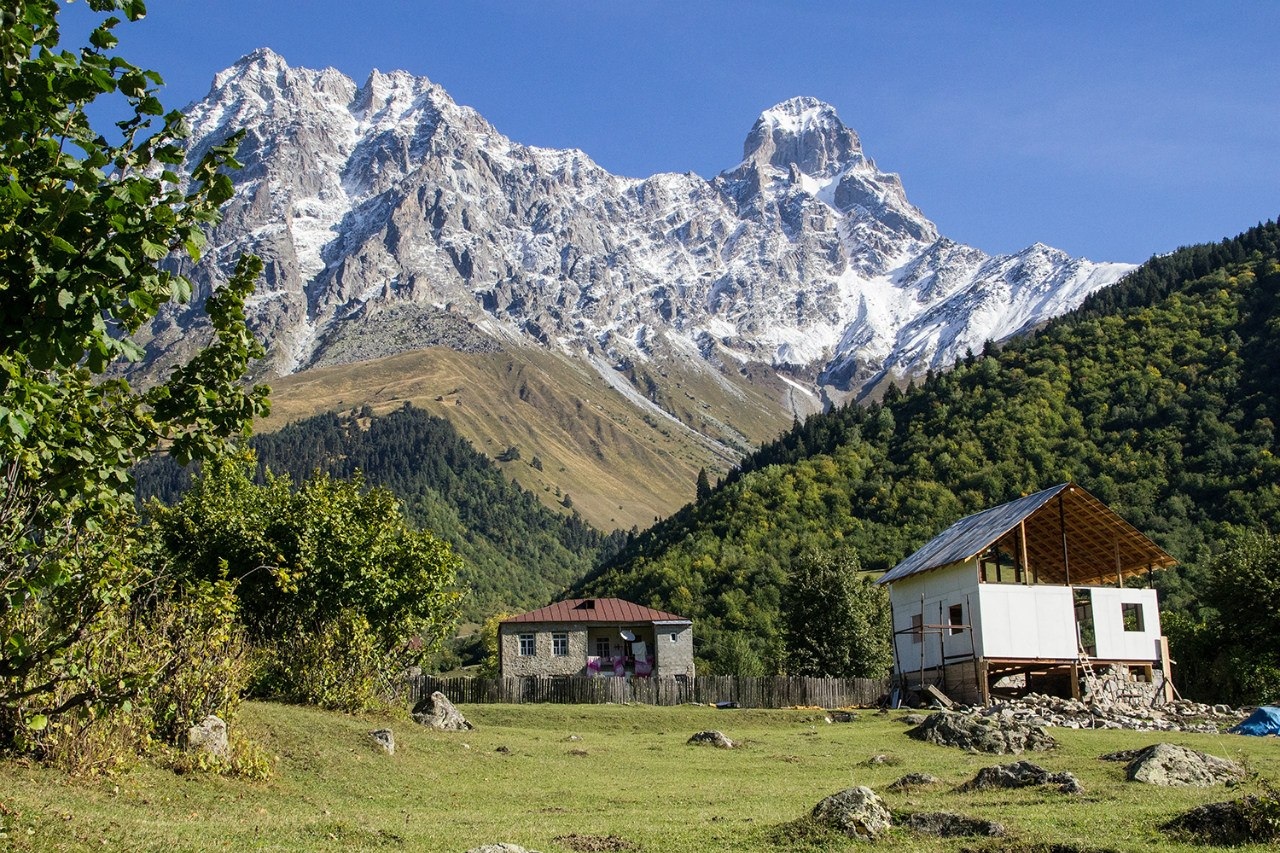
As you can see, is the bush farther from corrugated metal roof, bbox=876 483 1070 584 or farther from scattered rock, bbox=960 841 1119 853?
corrugated metal roof, bbox=876 483 1070 584

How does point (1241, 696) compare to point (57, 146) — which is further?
point (1241, 696)

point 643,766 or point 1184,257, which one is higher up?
point 1184,257

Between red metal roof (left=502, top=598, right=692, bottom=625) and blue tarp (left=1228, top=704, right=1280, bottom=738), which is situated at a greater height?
red metal roof (left=502, top=598, right=692, bottom=625)

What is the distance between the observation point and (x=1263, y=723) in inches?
1265

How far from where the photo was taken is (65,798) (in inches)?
530

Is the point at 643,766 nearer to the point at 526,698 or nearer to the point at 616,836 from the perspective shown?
the point at 616,836

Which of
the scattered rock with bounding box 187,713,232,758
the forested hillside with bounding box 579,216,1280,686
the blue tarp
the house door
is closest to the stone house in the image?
the forested hillside with bounding box 579,216,1280,686

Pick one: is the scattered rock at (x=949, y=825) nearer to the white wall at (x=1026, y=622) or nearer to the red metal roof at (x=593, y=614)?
the white wall at (x=1026, y=622)

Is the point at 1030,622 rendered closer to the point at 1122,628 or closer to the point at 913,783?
the point at 1122,628

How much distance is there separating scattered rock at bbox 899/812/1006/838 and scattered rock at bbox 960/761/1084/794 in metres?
4.81

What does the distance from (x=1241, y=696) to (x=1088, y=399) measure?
175 feet

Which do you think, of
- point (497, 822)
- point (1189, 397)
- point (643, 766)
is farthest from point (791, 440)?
point (497, 822)

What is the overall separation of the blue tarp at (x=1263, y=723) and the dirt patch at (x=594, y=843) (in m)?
26.1

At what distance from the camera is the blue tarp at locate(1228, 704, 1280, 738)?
32.0 metres
